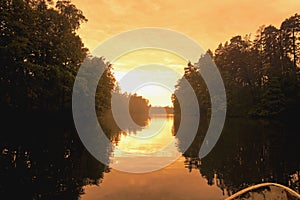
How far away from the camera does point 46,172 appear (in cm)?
962

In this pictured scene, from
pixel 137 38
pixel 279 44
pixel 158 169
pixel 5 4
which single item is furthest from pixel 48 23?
pixel 279 44

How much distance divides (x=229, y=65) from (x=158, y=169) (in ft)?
194

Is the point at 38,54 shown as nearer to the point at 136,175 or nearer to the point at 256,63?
the point at 136,175

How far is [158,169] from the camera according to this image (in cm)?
1114

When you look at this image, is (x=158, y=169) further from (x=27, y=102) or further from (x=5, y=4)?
(x=27, y=102)

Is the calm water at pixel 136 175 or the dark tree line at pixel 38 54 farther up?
the dark tree line at pixel 38 54

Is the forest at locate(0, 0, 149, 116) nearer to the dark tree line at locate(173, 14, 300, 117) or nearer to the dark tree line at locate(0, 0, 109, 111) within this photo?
the dark tree line at locate(0, 0, 109, 111)

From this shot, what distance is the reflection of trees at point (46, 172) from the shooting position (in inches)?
291

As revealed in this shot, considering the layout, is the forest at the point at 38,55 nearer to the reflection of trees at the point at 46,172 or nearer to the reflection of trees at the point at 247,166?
the reflection of trees at the point at 46,172

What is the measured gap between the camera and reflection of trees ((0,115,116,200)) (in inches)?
291

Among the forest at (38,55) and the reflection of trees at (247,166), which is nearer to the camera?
the reflection of trees at (247,166)

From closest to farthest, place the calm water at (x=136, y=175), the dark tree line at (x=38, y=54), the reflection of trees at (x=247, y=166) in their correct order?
the calm water at (x=136, y=175) → the reflection of trees at (x=247, y=166) → the dark tree line at (x=38, y=54)

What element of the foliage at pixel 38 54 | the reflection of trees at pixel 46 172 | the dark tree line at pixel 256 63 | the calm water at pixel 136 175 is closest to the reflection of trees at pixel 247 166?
the calm water at pixel 136 175

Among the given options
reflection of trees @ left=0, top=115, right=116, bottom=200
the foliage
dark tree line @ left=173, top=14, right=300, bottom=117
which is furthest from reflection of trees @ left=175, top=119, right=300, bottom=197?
→ dark tree line @ left=173, top=14, right=300, bottom=117
